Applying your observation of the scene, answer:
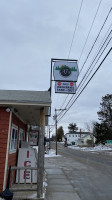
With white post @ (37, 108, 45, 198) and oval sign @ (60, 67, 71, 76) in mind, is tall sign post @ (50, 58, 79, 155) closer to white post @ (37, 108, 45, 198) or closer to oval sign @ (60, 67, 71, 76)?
oval sign @ (60, 67, 71, 76)

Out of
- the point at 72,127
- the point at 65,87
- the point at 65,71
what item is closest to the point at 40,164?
the point at 65,87

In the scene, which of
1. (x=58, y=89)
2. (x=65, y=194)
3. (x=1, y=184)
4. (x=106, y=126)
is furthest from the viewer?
(x=106, y=126)

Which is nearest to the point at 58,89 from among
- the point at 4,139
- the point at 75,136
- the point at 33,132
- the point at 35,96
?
the point at 35,96

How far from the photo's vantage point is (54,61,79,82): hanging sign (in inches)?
323

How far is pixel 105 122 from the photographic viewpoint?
50.9m

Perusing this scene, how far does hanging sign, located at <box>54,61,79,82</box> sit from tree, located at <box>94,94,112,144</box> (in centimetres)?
4353

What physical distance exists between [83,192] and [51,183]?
1.84 meters

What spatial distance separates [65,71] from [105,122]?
44.9m

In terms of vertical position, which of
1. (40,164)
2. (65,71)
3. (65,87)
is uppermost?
(65,71)

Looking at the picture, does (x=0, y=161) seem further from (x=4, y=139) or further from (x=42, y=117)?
(x=42, y=117)

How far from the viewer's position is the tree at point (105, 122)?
49.6 metres

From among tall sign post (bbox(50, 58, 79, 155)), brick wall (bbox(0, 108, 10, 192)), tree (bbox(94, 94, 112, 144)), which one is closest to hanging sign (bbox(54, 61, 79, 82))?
tall sign post (bbox(50, 58, 79, 155))

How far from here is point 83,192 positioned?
727 cm

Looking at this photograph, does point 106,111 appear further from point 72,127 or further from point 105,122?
point 72,127
